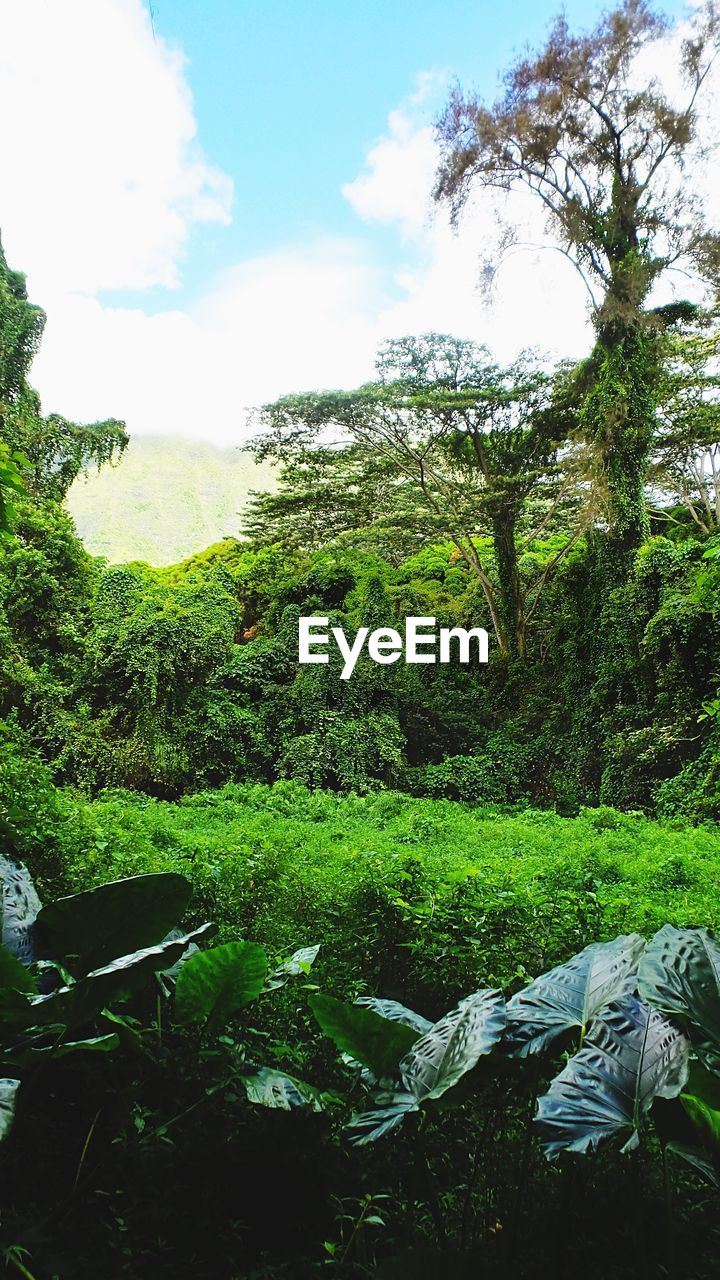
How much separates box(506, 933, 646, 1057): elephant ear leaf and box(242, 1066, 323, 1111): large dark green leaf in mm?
331

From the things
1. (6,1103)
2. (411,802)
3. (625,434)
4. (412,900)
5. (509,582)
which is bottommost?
(411,802)

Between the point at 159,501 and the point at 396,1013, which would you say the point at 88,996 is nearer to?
the point at 396,1013

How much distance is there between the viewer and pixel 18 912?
157 cm

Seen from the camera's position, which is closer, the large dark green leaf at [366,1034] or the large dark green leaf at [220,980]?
the large dark green leaf at [366,1034]

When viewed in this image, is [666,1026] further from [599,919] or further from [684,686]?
[684,686]

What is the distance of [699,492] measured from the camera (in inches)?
513

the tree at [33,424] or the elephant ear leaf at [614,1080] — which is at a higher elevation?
the tree at [33,424]

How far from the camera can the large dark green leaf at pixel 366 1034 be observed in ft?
3.88

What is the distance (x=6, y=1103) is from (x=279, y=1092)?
438 mm

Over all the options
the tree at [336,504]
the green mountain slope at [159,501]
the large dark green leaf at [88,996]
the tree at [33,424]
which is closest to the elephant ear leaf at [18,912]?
the large dark green leaf at [88,996]

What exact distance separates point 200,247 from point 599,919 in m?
11.7

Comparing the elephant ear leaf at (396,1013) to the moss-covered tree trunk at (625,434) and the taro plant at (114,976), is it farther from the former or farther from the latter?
the moss-covered tree trunk at (625,434)

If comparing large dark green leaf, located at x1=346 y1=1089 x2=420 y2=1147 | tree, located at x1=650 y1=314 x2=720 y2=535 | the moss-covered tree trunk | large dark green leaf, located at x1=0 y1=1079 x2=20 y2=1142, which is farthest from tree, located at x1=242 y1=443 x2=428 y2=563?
large dark green leaf, located at x1=0 y1=1079 x2=20 y2=1142

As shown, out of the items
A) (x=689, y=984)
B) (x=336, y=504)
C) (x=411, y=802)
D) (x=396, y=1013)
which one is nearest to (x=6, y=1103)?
(x=396, y=1013)
